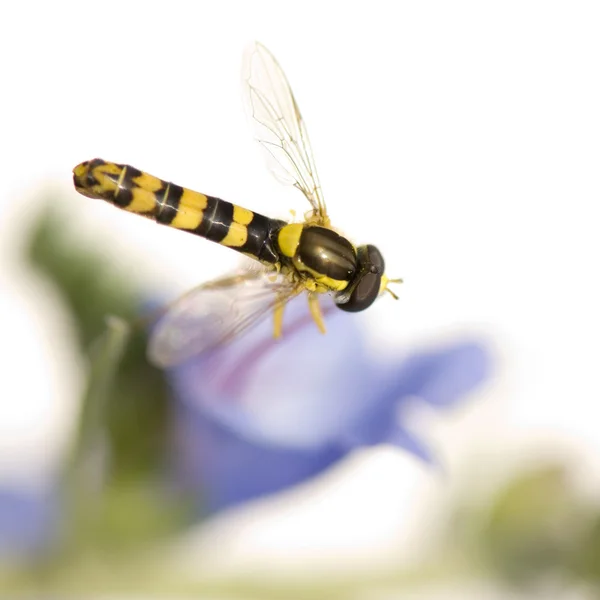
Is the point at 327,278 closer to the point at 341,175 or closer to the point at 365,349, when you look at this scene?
the point at 365,349

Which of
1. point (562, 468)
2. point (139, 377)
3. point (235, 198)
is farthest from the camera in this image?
point (235, 198)

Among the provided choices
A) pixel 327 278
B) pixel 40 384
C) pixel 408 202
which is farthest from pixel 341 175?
pixel 327 278

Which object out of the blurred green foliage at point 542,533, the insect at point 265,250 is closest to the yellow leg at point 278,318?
the insect at point 265,250

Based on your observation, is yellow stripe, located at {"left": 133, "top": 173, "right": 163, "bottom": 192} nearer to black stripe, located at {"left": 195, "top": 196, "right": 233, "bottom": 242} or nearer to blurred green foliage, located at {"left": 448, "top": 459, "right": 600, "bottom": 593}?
black stripe, located at {"left": 195, "top": 196, "right": 233, "bottom": 242}

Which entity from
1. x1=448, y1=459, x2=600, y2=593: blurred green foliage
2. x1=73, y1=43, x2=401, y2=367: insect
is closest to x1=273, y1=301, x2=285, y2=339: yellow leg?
x1=73, y1=43, x2=401, y2=367: insect

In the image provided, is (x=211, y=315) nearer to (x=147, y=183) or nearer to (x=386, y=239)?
(x=147, y=183)

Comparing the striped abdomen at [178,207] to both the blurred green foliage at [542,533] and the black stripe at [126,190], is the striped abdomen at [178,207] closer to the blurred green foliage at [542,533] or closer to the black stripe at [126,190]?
the black stripe at [126,190]
